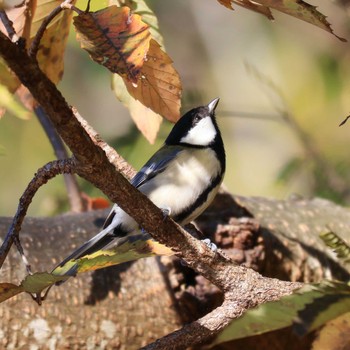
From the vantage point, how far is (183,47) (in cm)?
321

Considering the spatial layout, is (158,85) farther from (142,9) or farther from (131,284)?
(131,284)

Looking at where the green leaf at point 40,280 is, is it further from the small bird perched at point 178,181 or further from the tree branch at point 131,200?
the small bird perched at point 178,181

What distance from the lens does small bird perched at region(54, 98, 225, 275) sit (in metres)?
1.31

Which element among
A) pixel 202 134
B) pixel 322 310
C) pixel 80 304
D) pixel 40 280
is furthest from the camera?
pixel 202 134

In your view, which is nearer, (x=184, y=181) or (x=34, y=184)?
(x=34, y=184)

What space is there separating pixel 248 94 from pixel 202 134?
5.12 feet

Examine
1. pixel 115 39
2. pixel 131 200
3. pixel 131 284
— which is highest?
pixel 115 39

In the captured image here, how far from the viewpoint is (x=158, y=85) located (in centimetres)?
93

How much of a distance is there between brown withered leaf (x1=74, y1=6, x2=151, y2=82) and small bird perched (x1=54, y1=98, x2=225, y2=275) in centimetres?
49

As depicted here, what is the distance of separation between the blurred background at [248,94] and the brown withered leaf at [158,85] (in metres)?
1.14

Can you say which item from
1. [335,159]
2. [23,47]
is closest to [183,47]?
[335,159]

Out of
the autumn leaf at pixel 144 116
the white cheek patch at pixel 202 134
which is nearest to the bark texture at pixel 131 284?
the white cheek patch at pixel 202 134

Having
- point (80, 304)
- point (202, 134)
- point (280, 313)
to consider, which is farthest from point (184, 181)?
point (280, 313)

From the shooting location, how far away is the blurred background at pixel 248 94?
2.34 m
